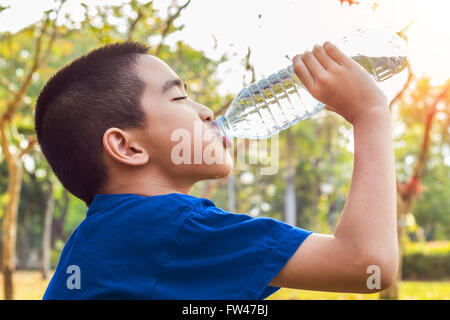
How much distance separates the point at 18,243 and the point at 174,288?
42.3 m

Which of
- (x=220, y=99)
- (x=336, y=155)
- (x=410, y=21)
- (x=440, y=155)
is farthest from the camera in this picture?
(x=336, y=155)

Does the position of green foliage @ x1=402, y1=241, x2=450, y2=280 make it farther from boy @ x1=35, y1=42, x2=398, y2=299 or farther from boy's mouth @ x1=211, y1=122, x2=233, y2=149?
boy @ x1=35, y1=42, x2=398, y2=299

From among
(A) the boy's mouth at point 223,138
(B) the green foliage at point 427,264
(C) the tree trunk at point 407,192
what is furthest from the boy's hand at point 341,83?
(B) the green foliage at point 427,264

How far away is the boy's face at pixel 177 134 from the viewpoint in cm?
155

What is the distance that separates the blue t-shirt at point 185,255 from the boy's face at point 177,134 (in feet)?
0.83

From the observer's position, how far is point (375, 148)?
1.29 meters

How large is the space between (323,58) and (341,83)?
0.10 meters

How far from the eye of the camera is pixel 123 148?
1.55m

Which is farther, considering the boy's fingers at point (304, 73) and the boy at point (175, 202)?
the boy's fingers at point (304, 73)

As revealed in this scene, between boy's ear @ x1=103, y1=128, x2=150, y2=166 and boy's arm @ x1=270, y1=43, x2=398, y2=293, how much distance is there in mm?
575

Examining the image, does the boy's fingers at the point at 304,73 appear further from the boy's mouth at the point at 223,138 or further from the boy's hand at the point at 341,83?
the boy's mouth at the point at 223,138

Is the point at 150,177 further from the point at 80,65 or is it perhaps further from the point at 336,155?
the point at 336,155

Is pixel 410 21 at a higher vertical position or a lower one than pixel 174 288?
higher
